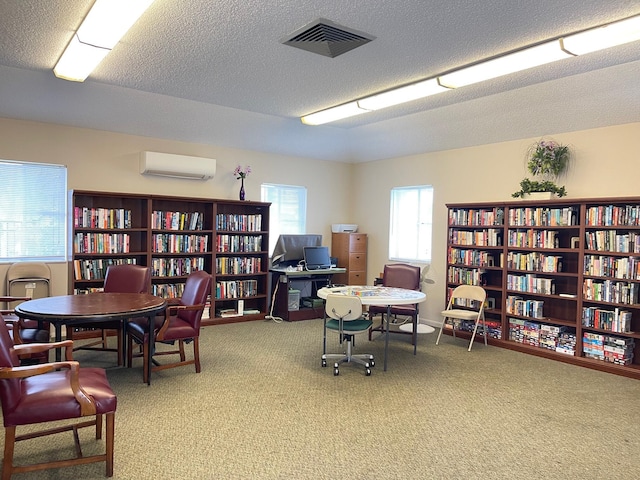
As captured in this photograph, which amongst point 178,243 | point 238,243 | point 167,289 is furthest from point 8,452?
point 238,243

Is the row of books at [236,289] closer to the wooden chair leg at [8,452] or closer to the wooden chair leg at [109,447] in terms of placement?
the wooden chair leg at [109,447]

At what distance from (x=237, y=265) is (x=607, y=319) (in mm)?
4995

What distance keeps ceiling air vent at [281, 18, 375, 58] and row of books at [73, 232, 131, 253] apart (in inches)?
149

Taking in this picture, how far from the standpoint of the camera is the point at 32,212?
5.92 metres

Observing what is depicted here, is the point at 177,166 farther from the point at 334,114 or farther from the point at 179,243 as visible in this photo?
the point at 334,114

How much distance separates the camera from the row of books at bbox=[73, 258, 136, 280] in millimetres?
5891

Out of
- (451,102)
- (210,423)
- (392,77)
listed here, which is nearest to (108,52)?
(392,77)

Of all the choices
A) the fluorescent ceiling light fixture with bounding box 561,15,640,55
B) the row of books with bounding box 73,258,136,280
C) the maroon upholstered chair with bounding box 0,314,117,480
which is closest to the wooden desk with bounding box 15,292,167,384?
the maroon upholstered chair with bounding box 0,314,117,480

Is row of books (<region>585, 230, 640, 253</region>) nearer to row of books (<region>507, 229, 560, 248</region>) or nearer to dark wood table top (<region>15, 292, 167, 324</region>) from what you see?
row of books (<region>507, 229, 560, 248</region>)

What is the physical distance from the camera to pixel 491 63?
4.16 m

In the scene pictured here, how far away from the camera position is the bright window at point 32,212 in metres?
5.74

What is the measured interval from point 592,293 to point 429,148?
3179 millimetres

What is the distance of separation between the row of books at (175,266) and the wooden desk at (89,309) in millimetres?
1969

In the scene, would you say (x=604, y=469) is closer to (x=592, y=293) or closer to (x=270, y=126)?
(x=592, y=293)
